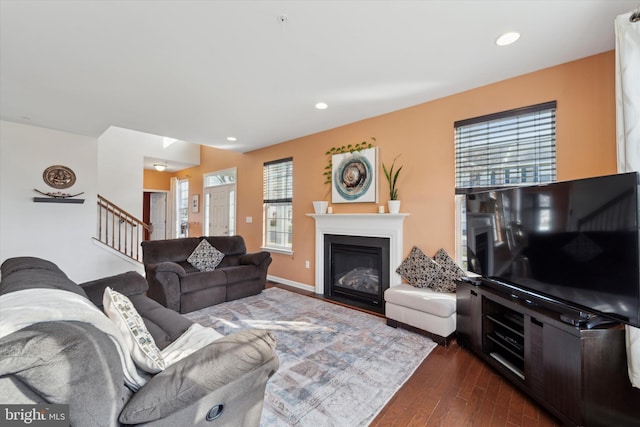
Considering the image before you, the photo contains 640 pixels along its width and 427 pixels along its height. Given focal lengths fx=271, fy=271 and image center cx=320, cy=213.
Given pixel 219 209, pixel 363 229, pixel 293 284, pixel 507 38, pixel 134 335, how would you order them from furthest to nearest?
pixel 219 209
pixel 293 284
pixel 363 229
pixel 507 38
pixel 134 335

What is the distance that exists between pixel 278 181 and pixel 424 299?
11.3 ft

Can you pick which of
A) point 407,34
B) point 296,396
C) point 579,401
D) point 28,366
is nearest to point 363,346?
point 296,396

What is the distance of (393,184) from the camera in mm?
3537

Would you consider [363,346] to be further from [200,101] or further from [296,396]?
[200,101]

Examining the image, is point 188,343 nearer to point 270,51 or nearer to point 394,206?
point 270,51

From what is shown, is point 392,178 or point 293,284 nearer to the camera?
point 392,178

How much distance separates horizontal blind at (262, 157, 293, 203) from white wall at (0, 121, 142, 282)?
2.96 meters

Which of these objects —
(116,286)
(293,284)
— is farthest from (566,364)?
(293,284)

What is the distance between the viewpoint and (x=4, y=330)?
0.78 m

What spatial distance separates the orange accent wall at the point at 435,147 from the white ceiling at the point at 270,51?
16 centimetres

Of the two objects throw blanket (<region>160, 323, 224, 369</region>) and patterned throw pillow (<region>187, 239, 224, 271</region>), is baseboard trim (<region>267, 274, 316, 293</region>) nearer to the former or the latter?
patterned throw pillow (<region>187, 239, 224, 271</region>)

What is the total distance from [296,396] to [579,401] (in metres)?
1.69

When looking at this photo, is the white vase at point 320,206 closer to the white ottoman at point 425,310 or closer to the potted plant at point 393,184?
the potted plant at point 393,184

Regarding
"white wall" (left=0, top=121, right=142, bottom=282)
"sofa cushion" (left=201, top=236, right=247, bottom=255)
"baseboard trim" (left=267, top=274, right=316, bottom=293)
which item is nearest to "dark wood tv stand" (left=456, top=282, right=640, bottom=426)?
"baseboard trim" (left=267, top=274, right=316, bottom=293)
